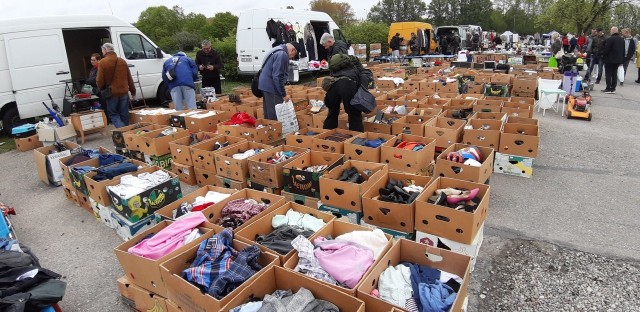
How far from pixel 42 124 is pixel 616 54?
13.8 m

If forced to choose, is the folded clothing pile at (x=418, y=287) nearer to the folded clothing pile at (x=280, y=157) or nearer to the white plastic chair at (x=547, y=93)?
the folded clothing pile at (x=280, y=157)

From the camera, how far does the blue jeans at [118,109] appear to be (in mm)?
7617

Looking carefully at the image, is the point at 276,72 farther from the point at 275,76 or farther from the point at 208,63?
the point at 208,63

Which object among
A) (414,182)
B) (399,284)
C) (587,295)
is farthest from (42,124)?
(587,295)

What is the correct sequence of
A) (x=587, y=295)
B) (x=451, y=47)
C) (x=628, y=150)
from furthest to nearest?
1. (x=451, y=47)
2. (x=628, y=150)
3. (x=587, y=295)

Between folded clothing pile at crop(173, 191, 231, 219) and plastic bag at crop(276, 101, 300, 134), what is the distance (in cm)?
269

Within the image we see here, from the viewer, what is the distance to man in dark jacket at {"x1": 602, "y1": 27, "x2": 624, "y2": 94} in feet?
34.7

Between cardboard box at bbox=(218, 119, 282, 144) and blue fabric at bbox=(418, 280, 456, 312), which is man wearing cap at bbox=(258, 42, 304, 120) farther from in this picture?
blue fabric at bbox=(418, 280, 456, 312)

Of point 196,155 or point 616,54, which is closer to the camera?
point 196,155

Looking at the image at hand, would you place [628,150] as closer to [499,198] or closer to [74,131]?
[499,198]

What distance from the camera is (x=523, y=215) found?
4273 mm

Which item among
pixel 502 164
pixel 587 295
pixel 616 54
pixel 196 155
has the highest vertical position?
pixel 616 54

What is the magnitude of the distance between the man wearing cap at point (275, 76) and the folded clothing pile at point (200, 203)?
8.98ft

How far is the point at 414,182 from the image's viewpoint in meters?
3.87
